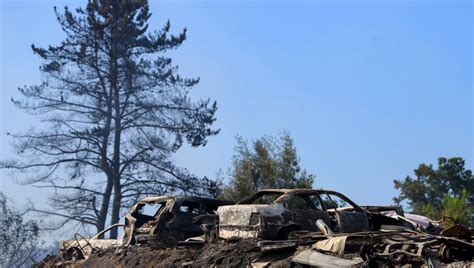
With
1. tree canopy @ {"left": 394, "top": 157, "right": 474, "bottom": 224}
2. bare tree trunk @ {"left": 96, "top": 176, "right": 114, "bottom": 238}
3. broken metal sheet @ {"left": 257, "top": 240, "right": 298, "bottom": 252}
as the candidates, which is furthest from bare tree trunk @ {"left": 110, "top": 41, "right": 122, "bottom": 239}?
broken metal sheet @ {"left": 257, "top": 240, "right": 298, "bottom": 252}

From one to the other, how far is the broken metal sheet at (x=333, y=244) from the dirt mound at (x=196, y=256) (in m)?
0.54

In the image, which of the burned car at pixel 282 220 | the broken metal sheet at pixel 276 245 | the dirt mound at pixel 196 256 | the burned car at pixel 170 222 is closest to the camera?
the broken metal sheet at pixel 276 245

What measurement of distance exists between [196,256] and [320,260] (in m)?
3.42

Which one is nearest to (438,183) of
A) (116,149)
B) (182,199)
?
(116,149)

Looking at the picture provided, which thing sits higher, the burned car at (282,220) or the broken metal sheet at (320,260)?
the burned car at (282,220)

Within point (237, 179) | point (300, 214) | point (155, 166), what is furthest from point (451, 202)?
point (300, 214)

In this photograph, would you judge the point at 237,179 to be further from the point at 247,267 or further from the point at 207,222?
the point at 247,267

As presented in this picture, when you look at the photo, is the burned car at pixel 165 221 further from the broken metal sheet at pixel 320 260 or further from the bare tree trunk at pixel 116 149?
the bare tree trunk at pixel 116 149

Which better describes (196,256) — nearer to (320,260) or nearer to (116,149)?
(320,260)

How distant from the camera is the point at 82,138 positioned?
3550 centimetres

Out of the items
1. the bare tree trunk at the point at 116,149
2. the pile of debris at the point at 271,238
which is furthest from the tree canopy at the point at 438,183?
the pile of debris at the point at 271,238

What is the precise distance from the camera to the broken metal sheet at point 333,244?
927 centimetres

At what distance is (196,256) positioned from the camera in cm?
1216

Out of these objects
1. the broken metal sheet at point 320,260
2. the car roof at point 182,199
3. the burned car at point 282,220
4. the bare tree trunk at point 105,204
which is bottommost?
the broken metal sheet at point 320,260
